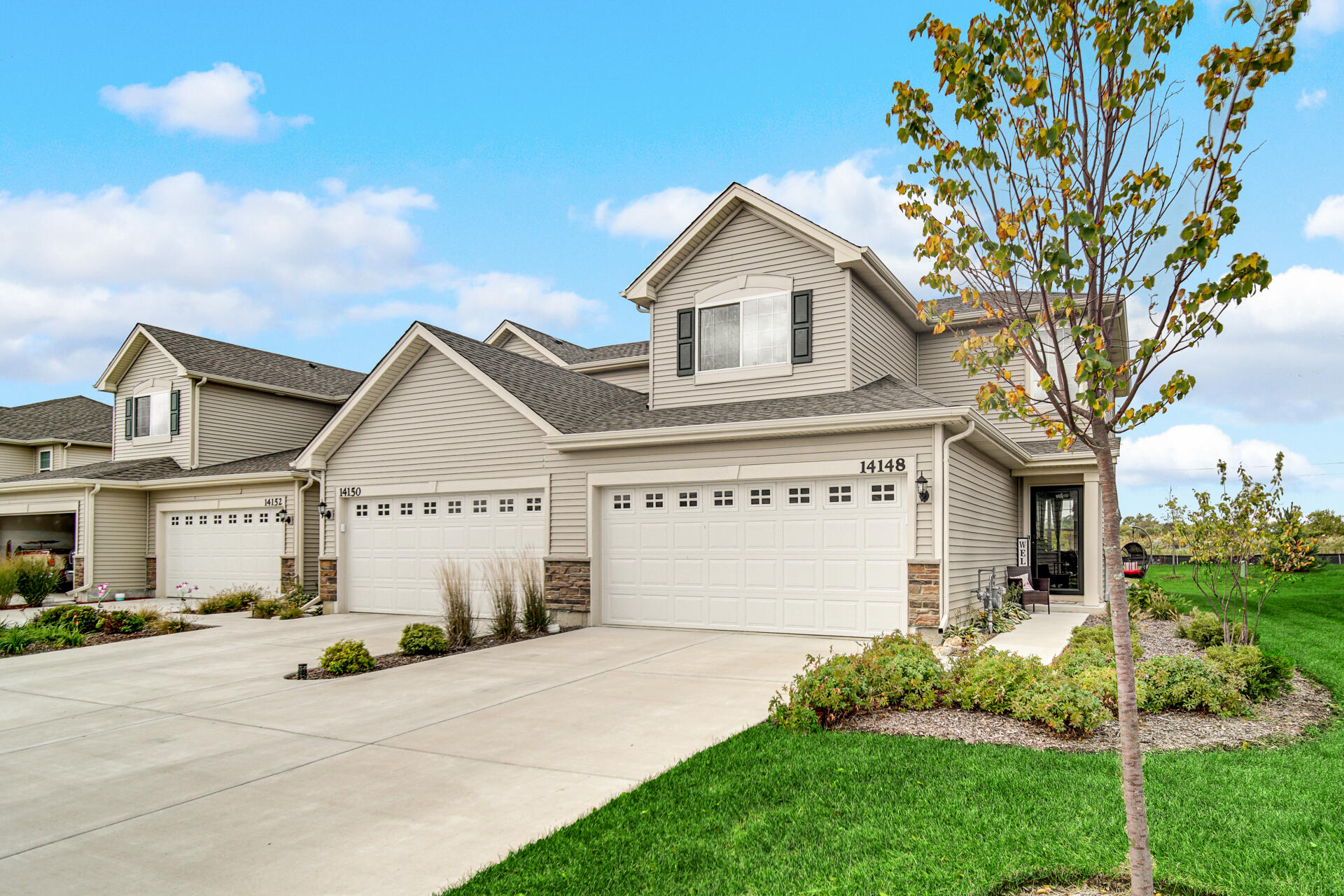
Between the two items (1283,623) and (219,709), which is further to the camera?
(1283,623)

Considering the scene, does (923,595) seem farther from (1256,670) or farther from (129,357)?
(129,357)

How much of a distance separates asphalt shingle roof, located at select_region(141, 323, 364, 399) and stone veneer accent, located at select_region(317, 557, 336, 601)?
22.8 ft

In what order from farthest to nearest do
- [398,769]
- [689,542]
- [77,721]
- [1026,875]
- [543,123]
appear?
[543,123] → [689,542] → [77,721] → [398,769] → [1026,875]

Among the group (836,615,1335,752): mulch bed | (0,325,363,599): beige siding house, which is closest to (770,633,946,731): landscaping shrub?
(836,615,1335,752): mulch bed

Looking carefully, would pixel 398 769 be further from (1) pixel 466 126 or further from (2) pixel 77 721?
(1) pixel 466 126

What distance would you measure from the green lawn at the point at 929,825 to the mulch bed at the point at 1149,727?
0.32 metres

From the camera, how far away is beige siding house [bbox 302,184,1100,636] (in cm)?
1140

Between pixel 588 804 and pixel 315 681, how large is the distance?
562 centimetres

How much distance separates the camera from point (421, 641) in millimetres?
10781

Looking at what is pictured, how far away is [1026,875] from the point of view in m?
Answer: 3.69

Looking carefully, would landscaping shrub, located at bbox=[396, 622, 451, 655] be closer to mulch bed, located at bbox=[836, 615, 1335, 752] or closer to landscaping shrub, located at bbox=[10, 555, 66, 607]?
mulch bed, located at bbox=[836, 615, 1335, 752]

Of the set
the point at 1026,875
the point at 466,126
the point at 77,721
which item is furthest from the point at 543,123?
the point at 1026,875

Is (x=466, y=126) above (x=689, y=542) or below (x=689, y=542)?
above

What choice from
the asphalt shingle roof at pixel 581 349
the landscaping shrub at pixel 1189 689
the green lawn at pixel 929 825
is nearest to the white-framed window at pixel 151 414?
the asphalt shingle roof at pixel 581 349
